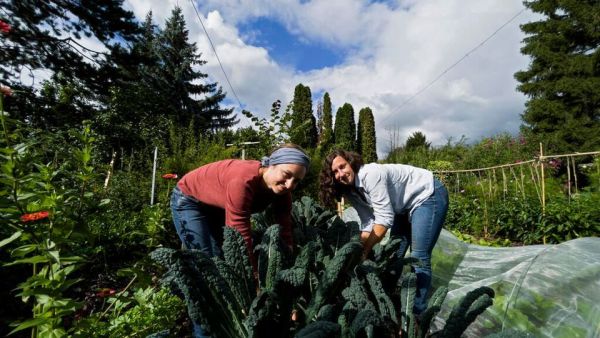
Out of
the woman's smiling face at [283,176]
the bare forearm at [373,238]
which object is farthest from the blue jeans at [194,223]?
the bare forearm at [373,238]

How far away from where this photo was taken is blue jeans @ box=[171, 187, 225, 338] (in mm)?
1822

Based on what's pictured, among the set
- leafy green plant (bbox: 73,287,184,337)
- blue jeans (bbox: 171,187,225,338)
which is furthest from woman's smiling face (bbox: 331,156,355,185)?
leafy green plant (bbox: 73,287,184,337)

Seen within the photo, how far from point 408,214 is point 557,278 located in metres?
0.98

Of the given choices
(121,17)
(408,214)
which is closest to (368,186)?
(408,214)

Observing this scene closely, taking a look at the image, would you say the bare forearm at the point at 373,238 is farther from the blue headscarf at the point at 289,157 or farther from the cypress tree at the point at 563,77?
the cypress tree at the point at 563,77

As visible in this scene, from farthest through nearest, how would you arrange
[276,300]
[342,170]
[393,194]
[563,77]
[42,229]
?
[563,77], [393,194], [342,170], [42,229], [276,300]

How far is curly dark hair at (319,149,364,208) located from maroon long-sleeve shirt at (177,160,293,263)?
1.58 feet

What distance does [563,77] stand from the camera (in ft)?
41.4

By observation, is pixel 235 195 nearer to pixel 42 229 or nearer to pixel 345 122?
pixel 42 229

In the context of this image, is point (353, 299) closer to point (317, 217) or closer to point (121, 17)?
point (317, 217)

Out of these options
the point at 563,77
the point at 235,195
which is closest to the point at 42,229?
the point at 235,195

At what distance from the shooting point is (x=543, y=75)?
13633mm

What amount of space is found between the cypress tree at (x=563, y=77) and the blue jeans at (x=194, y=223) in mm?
13449

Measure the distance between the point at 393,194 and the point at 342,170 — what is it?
39 centimetres
